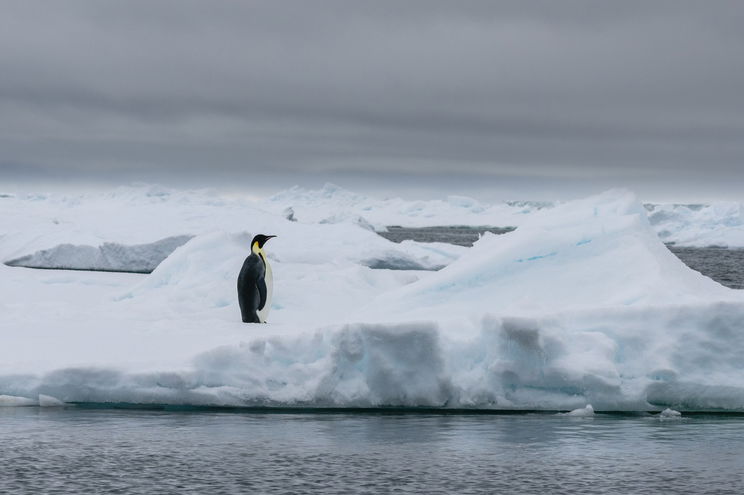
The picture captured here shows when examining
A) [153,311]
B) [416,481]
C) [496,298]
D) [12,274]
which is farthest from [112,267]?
[416,481]

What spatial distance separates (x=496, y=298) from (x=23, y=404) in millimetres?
5836

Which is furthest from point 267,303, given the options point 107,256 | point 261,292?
point 107,256

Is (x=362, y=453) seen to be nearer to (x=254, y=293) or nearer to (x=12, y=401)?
(x=12, y=401)

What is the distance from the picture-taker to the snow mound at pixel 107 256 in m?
36.4

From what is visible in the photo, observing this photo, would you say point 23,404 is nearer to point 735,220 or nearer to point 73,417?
point 73,417

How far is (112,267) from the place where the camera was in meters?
36.9

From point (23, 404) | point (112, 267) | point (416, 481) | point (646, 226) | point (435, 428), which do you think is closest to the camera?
point (416, 481)

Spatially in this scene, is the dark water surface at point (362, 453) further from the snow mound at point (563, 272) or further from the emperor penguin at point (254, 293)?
the emperor penguin at point (254, 293)

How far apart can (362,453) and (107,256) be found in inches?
1158

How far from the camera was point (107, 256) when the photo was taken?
120 ft

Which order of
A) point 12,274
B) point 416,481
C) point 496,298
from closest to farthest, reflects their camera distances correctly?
point 416,481, point 496,298, point 12,274

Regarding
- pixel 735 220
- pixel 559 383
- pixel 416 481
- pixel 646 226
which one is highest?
pixel 735 220

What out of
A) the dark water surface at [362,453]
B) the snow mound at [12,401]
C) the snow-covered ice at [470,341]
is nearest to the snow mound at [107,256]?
the snow-covered ice at [470,341]

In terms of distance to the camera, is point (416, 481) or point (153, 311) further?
point (153, 311)
